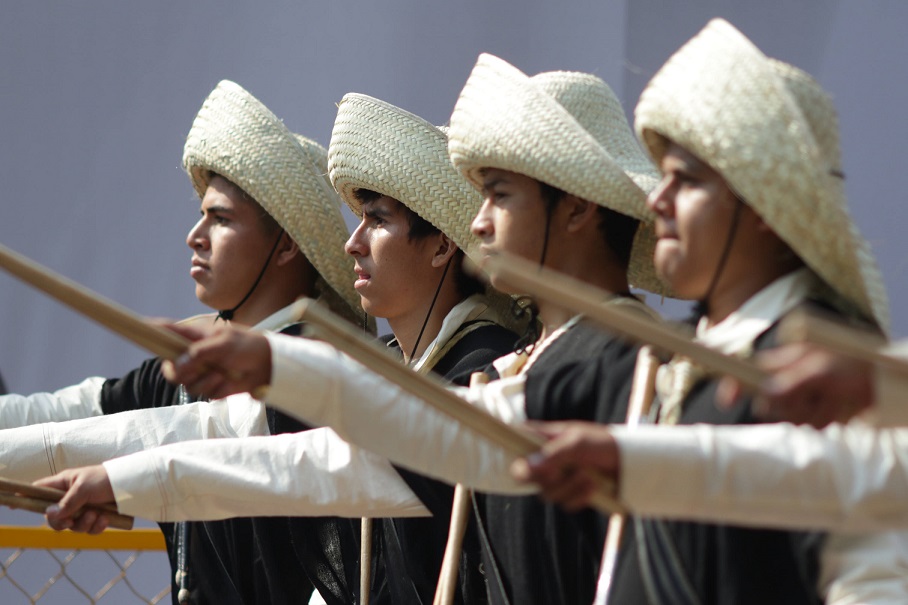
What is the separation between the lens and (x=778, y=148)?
7.41 feet

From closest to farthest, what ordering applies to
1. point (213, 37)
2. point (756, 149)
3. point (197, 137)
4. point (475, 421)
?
1. point (475, 421)
2. point (756, 149)
3. point (197, 137)
4. point (213, 37)

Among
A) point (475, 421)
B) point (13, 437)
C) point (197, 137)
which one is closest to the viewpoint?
point (475, 421)

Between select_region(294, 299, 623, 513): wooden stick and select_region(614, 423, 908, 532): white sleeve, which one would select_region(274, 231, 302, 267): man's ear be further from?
select_region(614, 423, 908, 532): white sleeve

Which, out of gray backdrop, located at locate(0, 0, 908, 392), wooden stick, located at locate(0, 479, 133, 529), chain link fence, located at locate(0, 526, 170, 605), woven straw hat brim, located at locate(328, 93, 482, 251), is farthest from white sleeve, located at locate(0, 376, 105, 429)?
wooden stick, located at locate(0, 479, 133, 529)

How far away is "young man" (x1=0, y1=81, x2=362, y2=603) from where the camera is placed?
385 cm

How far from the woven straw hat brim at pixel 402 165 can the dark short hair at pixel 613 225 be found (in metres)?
0.50

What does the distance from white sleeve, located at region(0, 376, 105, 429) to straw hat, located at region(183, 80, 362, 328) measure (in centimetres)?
84

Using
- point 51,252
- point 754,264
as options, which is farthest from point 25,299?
point 754,264

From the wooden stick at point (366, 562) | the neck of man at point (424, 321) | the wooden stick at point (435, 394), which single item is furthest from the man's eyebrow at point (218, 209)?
the wooden stick at point (435, 394)

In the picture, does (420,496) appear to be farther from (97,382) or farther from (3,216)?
(3,216)

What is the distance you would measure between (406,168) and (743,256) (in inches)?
55.6

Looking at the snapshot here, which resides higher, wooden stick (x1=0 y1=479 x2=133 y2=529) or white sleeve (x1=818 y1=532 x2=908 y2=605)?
white sleeve (x1=818 y1=532 x2=908 y2=605)

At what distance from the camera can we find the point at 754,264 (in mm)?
2396

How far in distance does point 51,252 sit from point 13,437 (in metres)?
1.85
